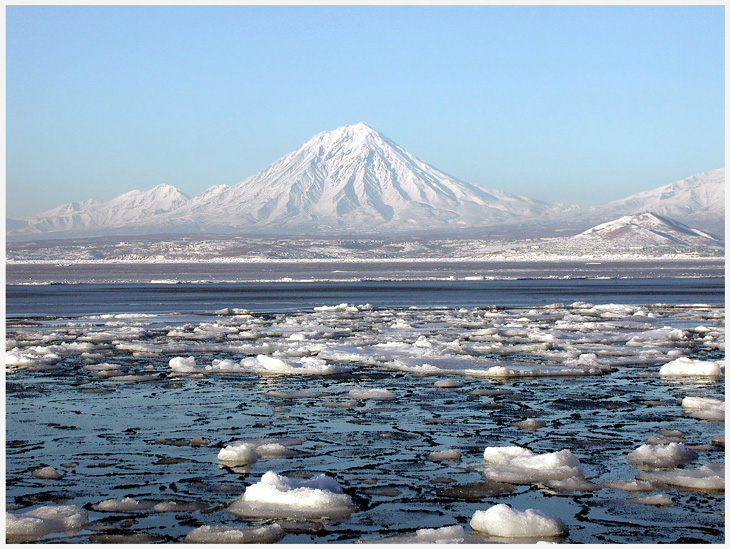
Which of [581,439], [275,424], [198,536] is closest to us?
[198,536]

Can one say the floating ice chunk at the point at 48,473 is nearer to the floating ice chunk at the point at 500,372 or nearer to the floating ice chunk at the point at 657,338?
the floating ice chunk at the point at 500,372

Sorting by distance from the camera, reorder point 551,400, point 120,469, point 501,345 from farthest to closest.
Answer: point 501,345 → point 551,400 → point 120,469

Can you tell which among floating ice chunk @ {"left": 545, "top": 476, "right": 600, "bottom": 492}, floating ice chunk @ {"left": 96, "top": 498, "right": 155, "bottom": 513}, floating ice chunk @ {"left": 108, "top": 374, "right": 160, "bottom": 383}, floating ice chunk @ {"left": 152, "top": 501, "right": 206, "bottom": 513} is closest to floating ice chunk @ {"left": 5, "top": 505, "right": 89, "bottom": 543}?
floating ice chunk @ {"left": 96, "top": 498, "right": 155, "bottom": 513}

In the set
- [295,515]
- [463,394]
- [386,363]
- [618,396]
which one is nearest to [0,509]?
[295,515]

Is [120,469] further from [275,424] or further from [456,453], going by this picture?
[456,453]

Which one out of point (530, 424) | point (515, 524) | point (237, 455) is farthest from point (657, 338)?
point (515, 524)
